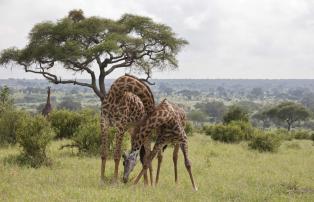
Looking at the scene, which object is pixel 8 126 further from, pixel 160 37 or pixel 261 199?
pixel 160 37

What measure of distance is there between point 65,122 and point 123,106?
34.5 feet

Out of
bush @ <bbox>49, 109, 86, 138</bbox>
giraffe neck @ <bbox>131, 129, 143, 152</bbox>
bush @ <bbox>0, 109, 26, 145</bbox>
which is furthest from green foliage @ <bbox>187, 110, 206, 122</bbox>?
giraffe neck @ <bbox>131, 129, 143, 152</bbox>

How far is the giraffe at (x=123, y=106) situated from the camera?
869cm

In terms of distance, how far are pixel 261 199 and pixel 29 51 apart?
23031 mm

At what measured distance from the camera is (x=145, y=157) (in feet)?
28.6

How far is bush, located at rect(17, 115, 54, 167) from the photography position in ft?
37.5

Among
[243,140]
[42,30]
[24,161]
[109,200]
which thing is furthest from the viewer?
[42,30]

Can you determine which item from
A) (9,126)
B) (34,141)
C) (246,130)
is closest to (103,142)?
(34,141)

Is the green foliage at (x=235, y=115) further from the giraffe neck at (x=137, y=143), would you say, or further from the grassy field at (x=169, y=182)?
the giraffe neck at (x=137, y=143)

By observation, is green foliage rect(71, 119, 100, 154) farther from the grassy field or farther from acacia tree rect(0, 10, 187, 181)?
acacia tree rect(0, 10, 187, 181)

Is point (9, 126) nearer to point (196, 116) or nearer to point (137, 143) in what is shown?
point (137, 143)

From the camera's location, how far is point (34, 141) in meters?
11.4

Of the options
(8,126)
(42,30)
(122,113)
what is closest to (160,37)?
(42,30)

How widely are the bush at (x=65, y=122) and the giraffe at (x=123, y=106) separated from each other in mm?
9857
